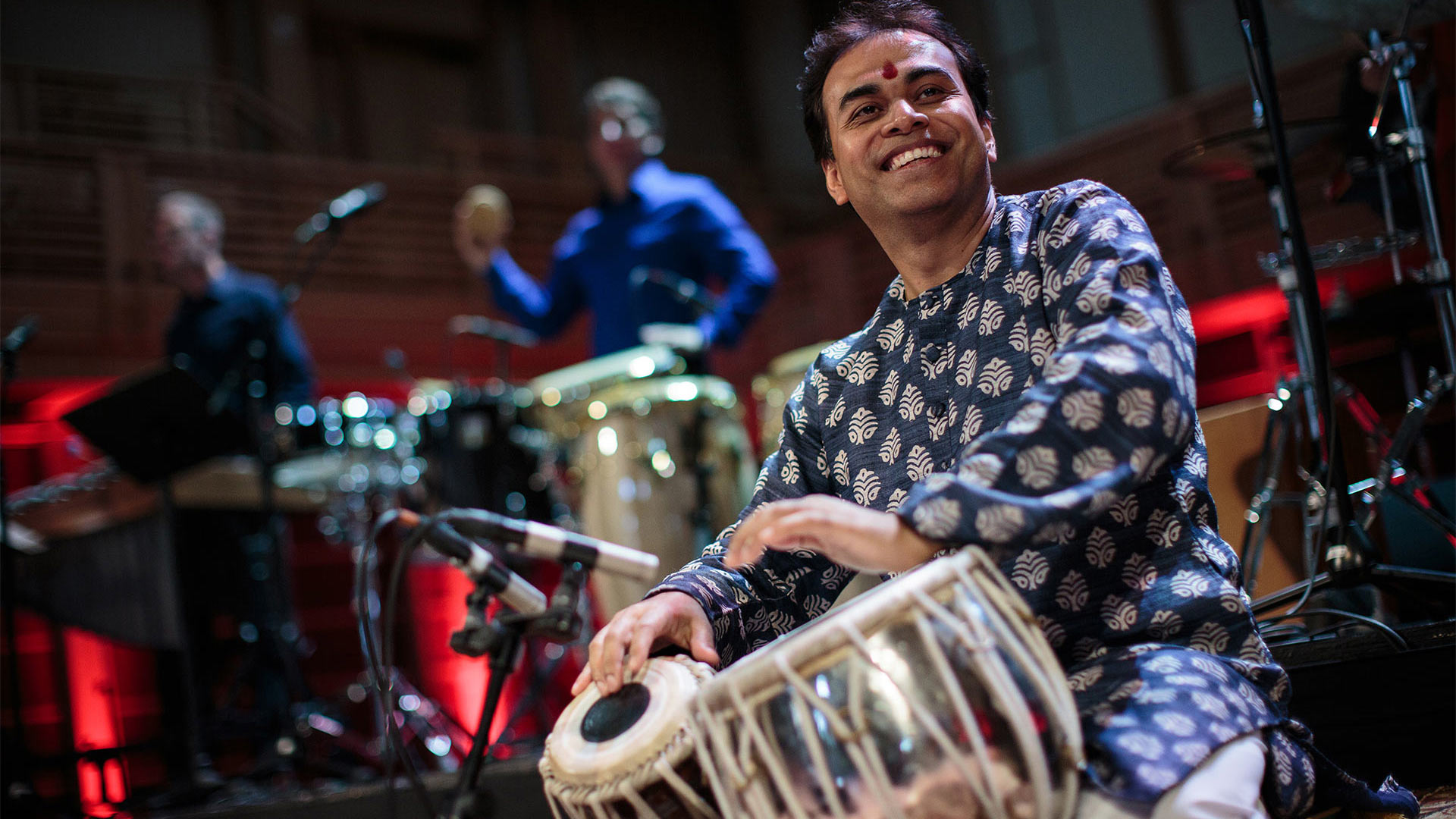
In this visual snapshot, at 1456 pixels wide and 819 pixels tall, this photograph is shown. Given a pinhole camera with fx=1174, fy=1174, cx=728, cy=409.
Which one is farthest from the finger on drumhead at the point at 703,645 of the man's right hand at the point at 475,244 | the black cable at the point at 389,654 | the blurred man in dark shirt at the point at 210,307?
the man's right hand at the point at 475,244

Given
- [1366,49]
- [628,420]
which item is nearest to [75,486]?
[628,420]

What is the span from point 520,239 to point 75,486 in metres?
4.78

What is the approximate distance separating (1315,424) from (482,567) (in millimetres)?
2074

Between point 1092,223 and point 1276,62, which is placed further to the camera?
point 1276,62

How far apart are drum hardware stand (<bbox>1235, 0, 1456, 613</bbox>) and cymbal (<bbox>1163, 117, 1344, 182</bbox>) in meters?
0.08

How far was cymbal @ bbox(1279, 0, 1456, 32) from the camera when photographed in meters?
2.43

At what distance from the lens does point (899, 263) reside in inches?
66.5

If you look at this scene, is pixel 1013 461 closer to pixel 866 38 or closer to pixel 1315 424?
pixel 866 38

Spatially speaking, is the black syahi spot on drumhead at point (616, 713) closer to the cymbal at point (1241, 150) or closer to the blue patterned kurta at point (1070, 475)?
the blue patterned kurta at point (1070, 475)

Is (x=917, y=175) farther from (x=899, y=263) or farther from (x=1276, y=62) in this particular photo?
(x=1276, y=62)

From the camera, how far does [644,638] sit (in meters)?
1.44

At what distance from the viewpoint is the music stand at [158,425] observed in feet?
10.9

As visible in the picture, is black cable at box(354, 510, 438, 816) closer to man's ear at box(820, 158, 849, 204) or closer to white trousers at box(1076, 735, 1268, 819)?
man's ear at box(820, 158, 849, 204)

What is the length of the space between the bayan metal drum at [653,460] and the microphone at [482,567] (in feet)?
5.95
